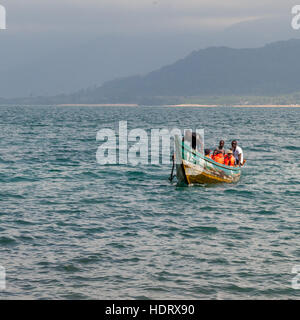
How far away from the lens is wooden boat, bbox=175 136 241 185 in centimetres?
2483

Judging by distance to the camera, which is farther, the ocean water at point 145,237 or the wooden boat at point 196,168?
the wooden boat at point 196,168

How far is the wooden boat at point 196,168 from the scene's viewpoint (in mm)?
24828

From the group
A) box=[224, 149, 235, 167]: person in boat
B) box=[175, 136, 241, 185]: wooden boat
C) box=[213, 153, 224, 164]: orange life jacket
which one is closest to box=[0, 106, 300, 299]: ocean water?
box=[175, 136, 241, 185]: wooden boat

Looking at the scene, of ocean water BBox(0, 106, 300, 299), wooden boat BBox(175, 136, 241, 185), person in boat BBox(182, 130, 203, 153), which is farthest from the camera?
person in boat BBox(182, 130, 203, 153)

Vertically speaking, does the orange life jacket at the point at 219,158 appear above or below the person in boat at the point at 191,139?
below

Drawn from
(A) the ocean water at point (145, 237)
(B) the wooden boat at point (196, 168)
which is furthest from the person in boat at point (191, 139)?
(A) the ocean water at point (145, 237)

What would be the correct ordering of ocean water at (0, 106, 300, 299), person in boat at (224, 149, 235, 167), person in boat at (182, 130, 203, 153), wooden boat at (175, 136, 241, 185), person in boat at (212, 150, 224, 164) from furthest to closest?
1. person in boat at (224, 149, 235, 167)
2. person in boat at (212, 150, 224, 164)
3. person in boat at (182, 130, 203, 153)
4. wooden boat at (175, 136, 241, 185)
5. ocean water at (0, 106, 300, 299)

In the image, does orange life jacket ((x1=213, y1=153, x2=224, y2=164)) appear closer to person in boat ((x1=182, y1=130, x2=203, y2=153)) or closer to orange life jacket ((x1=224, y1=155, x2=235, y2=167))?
orange life jacket ((x1=224, y1=155, x2=235, y2=167))

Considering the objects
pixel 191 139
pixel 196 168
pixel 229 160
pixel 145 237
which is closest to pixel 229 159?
pixel 229 160

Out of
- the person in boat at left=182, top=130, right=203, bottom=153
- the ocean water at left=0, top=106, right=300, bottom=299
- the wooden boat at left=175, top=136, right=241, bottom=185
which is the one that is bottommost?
the ocean water at left=0, top=106, right=300, bottom=299

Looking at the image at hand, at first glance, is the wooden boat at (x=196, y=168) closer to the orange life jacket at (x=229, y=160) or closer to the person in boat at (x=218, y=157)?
the orange life jacket at (x=229, y=160)

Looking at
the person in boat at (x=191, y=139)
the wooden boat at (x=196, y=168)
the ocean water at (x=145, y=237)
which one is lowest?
the ocean water at (x=145, y=237)
